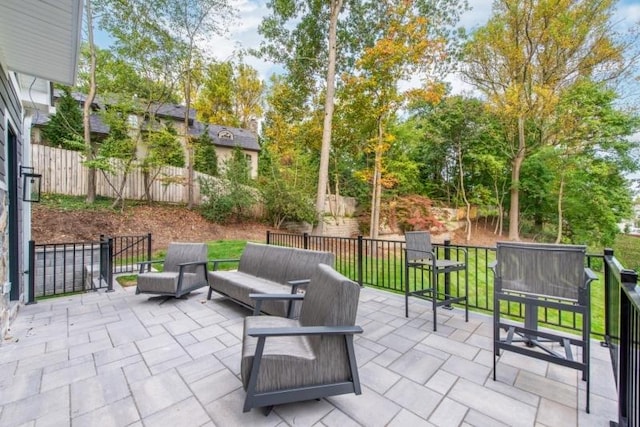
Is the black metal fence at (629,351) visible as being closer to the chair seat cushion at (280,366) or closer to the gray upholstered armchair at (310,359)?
the gray upholstered armchair at (310,359)

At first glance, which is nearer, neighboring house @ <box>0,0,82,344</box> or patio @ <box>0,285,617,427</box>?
patio @ <box>0,285,617,427</box>

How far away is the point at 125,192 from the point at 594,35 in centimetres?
1873

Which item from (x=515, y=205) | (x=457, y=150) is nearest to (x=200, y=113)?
(x=457, y=150)

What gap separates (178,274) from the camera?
4047 mm

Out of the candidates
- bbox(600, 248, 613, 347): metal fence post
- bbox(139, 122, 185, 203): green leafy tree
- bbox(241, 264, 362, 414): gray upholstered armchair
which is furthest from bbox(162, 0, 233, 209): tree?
bbox(600, 248, 613, 347): metal fence post

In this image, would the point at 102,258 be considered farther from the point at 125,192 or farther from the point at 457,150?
the point at 457,150

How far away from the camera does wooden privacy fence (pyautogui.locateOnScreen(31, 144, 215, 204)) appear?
28.5 feet

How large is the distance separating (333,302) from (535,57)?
1511cm

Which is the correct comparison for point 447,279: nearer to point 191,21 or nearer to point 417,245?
point 417,245

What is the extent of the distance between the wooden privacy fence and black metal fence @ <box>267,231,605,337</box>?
5980mm

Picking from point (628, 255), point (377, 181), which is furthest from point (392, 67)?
point (628, 255)

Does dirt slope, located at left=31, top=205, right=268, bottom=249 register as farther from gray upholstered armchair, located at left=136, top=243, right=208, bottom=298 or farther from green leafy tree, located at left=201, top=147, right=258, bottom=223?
gray upholstered armchair, located at left=136, top=243, right=208, bottom=298

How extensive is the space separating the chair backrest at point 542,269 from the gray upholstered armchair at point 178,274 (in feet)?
12.6

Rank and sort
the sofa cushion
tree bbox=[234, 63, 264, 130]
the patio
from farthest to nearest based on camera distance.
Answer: tree bbox=[234, 63, 264, 130] < the sofa cushion < the patio
